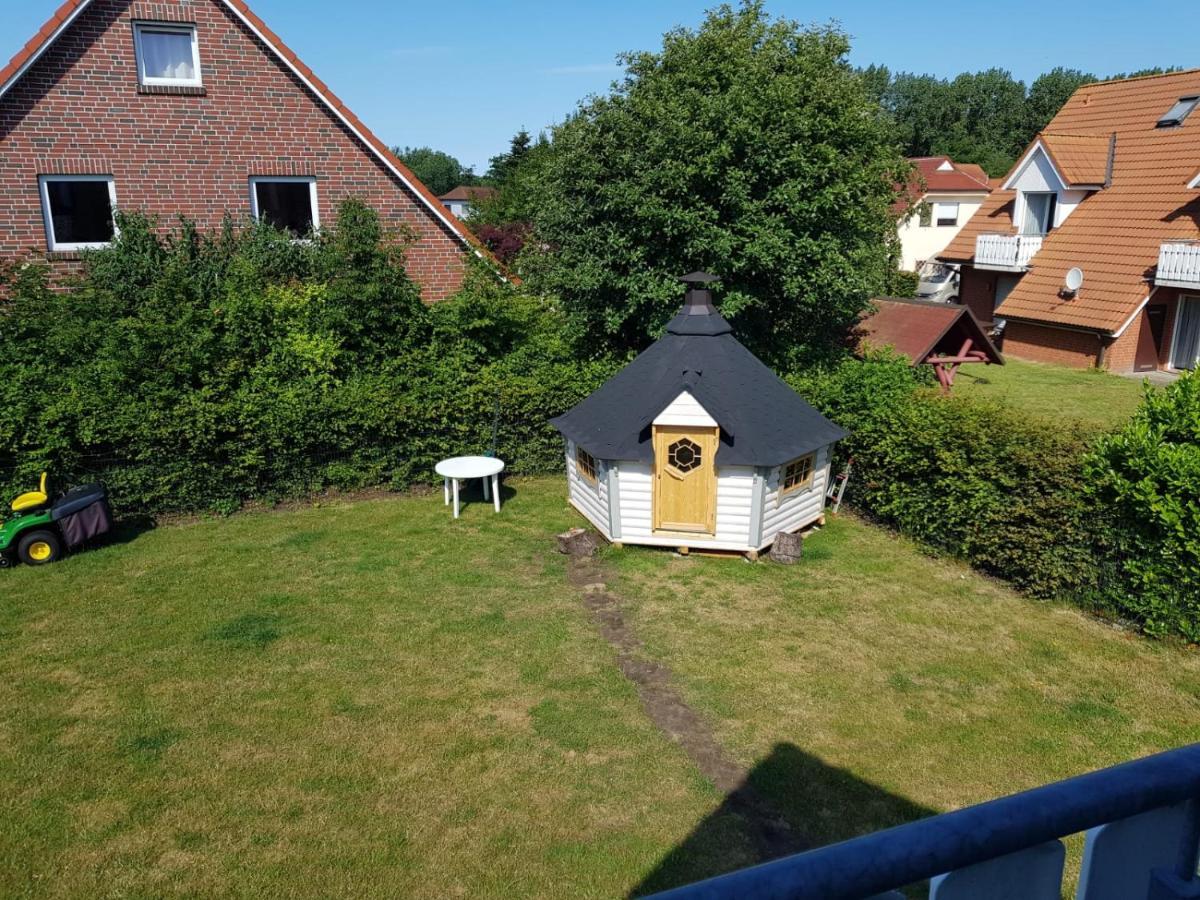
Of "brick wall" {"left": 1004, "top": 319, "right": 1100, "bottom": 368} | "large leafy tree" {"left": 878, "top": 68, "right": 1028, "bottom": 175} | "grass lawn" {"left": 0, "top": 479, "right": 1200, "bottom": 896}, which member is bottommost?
"grass lawn" {"left": 0, "top": 479, "right": 1200, "bottom": 896}

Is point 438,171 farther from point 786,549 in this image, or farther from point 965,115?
point 786,549

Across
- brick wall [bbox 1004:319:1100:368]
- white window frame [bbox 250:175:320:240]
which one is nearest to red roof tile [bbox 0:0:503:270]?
white window frame [bbox 250:175:320:240]

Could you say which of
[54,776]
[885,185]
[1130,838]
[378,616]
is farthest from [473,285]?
[1130,838]

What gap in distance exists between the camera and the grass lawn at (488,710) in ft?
25.0

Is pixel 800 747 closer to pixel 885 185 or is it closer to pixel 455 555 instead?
pixel 455 555

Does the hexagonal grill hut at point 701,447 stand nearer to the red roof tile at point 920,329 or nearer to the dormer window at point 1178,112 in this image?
the red roof tile at point 920,329

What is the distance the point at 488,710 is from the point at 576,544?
184 inches

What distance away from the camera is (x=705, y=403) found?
43.5 feet

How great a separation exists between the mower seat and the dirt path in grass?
340 inches

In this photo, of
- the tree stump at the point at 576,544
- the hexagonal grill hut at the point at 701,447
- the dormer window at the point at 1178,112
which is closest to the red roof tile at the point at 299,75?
the hexagonal grill hut at the point at 701,447

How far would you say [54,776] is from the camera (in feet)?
28.1

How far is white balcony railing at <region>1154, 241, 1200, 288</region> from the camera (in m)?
23.2

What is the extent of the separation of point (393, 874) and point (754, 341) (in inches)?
562

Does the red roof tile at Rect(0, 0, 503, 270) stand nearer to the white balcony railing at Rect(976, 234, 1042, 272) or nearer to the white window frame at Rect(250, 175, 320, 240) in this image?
the white window frame at Rect(250, 175, 320, 240)
